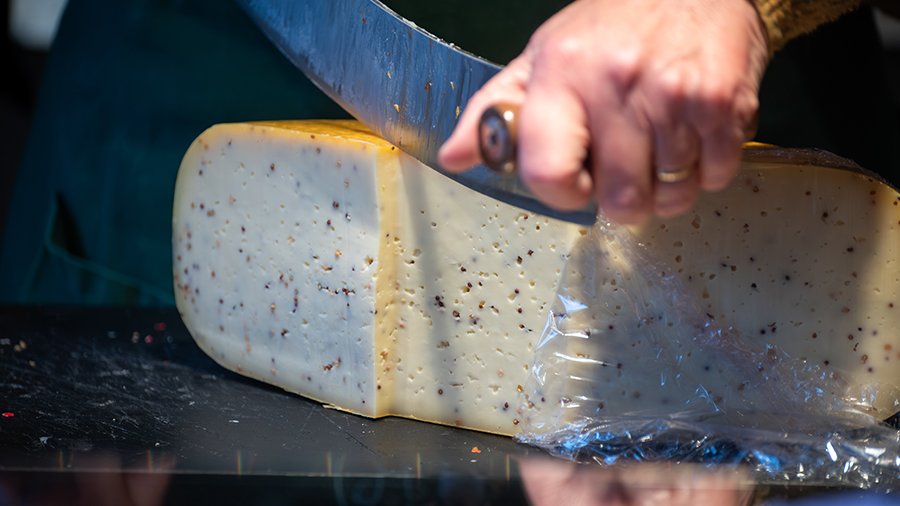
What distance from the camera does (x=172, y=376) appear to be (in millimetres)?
1049

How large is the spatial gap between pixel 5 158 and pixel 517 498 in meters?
1.75

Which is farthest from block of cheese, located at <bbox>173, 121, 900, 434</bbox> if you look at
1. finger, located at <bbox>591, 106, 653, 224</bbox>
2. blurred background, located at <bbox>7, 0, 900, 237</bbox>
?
blurred background, located at <bbox>7, 0, 900, 237</bbox>

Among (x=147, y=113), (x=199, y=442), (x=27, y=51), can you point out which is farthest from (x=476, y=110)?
(x=27, y=51)

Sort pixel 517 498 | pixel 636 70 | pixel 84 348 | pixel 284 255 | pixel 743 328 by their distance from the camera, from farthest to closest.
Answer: pixel 84 348 < pixel 284 255 < pixel 743 328 < pixel 517 498 < pixel 636 70

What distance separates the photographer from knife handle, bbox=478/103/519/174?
61 centimetres

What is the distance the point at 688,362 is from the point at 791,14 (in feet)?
0.95

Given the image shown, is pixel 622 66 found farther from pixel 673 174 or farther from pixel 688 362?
pixel 688 362

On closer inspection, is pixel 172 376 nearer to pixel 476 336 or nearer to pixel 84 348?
pixel 84 348

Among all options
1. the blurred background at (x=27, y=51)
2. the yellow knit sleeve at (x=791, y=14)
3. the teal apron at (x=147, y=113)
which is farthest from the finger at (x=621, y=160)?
the blurred background at (x=27, y=51)

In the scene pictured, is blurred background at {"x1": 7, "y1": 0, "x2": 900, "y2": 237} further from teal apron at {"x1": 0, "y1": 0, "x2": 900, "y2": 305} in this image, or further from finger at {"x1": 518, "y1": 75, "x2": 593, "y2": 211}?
finger at {"x1": 518, "y1": 75, "x2": 593, "y2": 211}

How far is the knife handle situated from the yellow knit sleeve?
0.20 meters

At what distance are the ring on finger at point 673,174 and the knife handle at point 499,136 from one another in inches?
3.5

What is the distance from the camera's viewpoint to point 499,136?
24.0 inches

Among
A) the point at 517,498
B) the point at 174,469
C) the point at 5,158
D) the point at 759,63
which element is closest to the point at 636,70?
the point at 759,63
